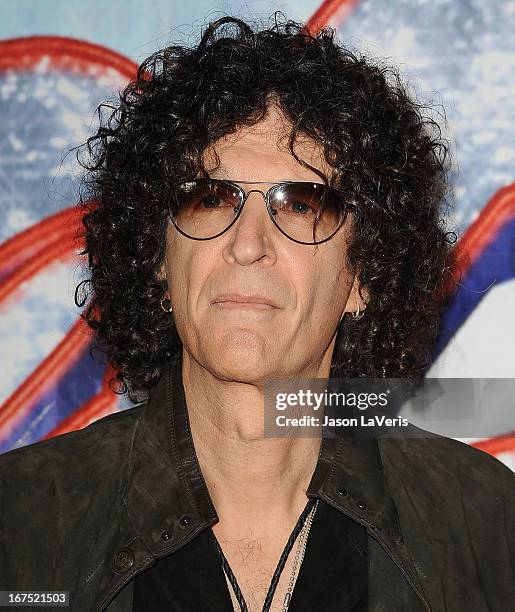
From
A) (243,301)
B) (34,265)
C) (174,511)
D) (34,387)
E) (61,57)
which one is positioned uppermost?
(61,57)

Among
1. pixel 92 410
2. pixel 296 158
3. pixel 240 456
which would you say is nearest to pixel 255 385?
pixel 240 456

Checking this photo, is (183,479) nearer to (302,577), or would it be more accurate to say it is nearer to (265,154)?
(302,577)

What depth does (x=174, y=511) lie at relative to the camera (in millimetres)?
2012

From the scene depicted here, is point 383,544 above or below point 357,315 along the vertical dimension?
below

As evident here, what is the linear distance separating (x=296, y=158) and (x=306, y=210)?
133 millimetres

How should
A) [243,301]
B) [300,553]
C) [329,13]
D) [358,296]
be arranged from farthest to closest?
[329,13]
[358,296]
[300,553]
[243,301]

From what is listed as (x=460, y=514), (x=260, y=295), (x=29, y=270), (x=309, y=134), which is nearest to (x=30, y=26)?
(x=29, y=270)

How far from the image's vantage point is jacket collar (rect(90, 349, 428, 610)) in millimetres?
1957

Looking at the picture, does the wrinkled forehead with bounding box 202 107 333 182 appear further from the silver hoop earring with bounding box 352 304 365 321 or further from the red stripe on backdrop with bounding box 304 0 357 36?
the red stripe on backdrop with bounding box 304 0 357 36

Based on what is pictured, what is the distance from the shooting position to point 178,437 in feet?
7.04

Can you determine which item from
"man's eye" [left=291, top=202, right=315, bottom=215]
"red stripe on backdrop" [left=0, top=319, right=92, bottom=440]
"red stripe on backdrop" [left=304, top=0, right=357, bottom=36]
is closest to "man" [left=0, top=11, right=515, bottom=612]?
"man's eye" [left=291, top=202, right=315, bottom=215]

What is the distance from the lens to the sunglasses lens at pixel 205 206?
6.67ft

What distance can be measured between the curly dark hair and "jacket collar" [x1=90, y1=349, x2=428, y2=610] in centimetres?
30

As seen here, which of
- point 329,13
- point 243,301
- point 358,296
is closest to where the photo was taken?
point 243,301
